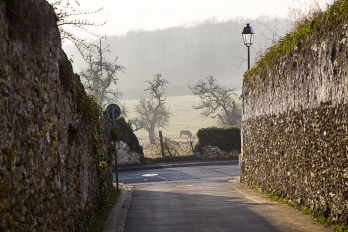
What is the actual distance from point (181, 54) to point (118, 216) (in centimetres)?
13771

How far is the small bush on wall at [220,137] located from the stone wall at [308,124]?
59.2ft

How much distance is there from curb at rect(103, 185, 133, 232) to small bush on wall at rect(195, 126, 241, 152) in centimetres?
1858

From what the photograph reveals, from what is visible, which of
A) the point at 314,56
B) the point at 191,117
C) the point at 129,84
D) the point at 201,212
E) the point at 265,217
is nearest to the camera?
the point at 314,56

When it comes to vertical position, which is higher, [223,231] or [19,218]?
[19,218]

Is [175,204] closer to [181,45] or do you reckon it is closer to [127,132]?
[127,132]

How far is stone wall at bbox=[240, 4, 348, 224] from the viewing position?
9.27 metres

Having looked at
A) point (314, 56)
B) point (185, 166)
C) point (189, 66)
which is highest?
point (189, 66)

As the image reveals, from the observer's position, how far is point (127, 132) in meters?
32.8

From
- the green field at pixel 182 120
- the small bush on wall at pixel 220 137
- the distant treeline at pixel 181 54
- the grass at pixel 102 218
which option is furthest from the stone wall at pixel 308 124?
the distant treeline at pixel 181 54

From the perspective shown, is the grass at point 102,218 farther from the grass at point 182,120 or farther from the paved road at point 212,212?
the grass at point 182,120

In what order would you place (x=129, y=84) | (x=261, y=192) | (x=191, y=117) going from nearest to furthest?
1. (x=261, y=192)
2. (x=191, y=117)
3. (x=129, y=84)

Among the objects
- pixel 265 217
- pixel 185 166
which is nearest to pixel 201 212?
pixel 265 217

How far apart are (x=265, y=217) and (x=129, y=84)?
13484 centimetres

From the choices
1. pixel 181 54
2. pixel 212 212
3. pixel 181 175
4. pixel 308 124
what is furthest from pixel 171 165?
pixel 181 54
